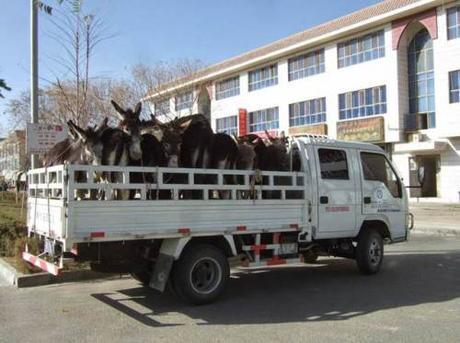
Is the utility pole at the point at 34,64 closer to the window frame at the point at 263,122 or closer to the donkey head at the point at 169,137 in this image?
the donkey head at the point at 169,137

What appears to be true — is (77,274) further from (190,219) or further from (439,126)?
(439,126)

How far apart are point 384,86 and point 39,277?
34.0 meters

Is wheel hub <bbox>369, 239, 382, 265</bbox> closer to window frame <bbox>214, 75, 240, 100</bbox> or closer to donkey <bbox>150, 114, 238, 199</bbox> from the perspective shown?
donkey <bbox>150, 114, 238, 199</bbox>

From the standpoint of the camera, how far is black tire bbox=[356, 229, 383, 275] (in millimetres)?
10055

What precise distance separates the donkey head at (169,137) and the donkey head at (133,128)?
0.17 meters

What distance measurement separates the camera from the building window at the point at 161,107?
35194 millimetres

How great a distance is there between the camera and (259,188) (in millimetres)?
8422

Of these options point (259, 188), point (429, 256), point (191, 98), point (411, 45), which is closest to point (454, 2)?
point (411, 45)

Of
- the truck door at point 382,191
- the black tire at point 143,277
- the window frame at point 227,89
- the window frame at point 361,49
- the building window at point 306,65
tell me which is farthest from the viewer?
the window frame at point 227,89

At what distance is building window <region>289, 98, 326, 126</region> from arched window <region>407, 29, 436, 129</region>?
748 centimetres

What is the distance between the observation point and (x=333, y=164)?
9.68 metres

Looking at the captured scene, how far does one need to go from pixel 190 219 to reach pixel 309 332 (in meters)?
2.24

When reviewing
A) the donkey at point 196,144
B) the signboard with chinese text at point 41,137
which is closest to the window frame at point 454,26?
the signboard with chinese text at point 41,137

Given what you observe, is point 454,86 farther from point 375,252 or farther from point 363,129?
point 375,252
